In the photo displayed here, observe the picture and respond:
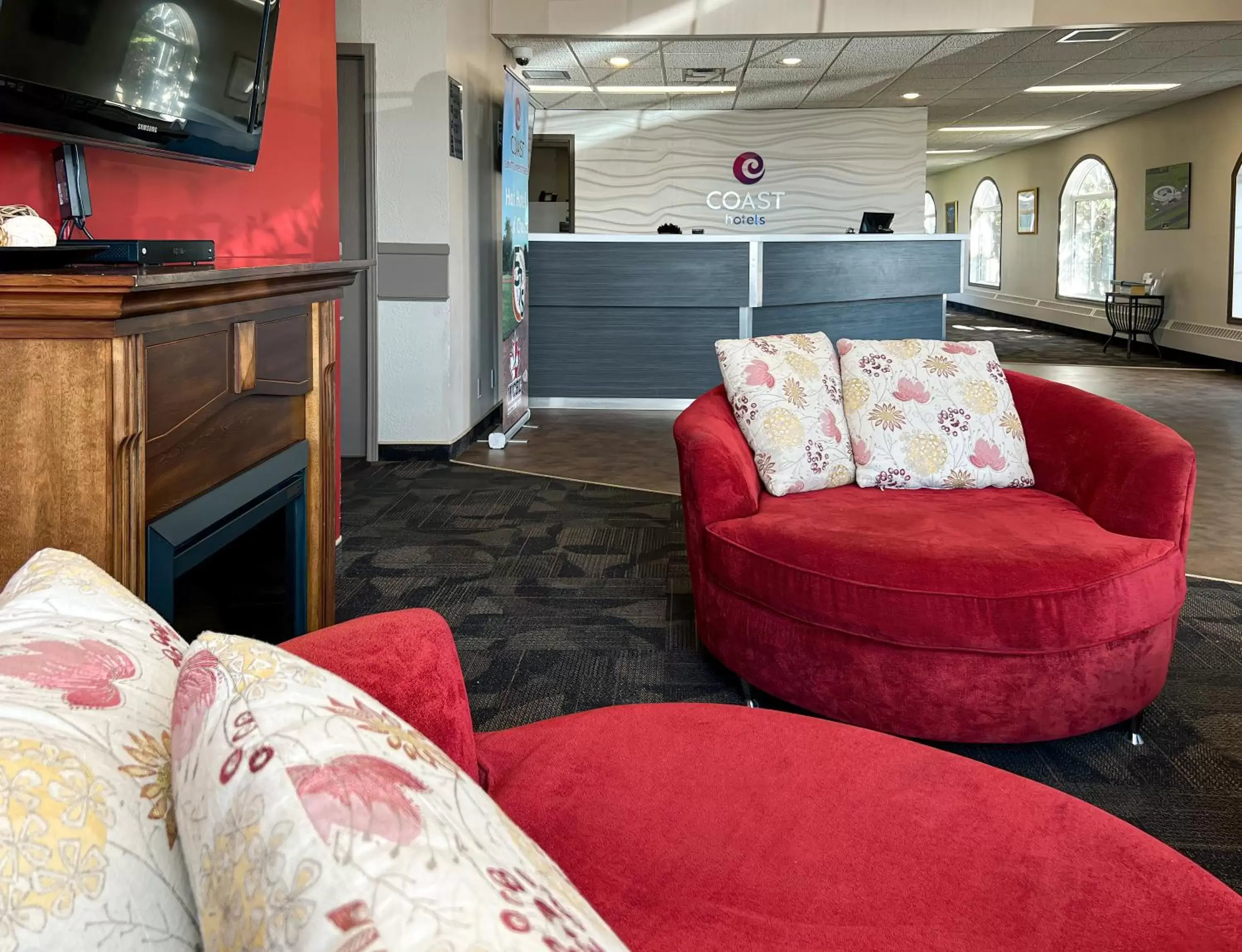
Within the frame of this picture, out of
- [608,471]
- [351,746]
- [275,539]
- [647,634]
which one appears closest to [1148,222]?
[608,471]

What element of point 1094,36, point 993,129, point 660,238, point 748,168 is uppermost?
point 993,129

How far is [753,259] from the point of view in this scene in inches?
319

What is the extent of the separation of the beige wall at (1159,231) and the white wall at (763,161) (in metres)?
2.69

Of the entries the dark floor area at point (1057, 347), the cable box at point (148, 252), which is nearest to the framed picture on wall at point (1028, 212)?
the dark floor area at point (1057, 347)

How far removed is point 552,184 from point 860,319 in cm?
646

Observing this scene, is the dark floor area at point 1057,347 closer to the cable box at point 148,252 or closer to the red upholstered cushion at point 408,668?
the cable box at point 148,252

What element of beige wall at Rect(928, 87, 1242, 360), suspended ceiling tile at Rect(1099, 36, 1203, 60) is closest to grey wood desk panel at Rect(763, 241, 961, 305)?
suspended ceiling tile at Rect(1099, 36, 1203, 60)

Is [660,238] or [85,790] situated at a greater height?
[660,238]

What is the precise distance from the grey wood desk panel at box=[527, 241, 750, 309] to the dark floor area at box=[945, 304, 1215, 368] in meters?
3.53

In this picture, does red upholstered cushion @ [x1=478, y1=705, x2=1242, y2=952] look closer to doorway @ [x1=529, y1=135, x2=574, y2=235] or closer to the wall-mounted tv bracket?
the wall-mounted tv bracket

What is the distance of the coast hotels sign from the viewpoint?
466 inches

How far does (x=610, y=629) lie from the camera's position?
3439 millimetres

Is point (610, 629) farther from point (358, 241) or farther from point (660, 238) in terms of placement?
point (660, 238)

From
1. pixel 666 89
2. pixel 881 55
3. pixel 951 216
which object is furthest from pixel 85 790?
pixel 951 216
